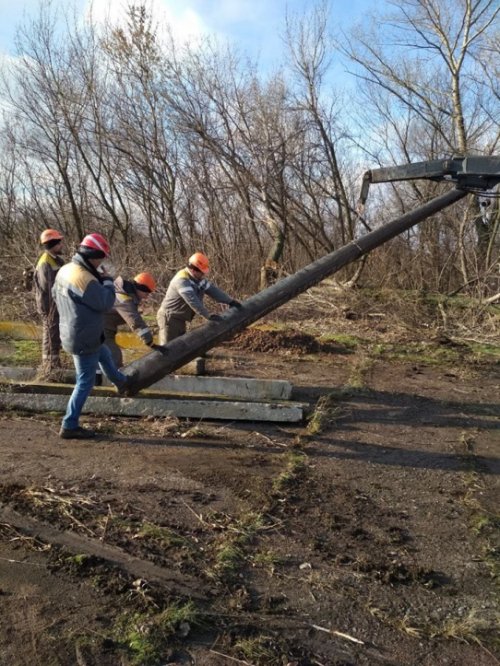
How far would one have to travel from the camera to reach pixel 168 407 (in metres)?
5.91

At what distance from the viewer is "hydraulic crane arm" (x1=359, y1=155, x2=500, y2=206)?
6332 mm

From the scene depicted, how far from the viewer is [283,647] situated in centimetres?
261

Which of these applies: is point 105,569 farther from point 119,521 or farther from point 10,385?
point 10,385

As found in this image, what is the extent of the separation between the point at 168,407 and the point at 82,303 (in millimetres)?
1516

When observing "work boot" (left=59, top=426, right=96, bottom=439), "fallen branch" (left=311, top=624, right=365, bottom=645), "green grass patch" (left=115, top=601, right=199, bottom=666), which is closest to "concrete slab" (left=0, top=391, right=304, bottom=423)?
"work boot" (left=59, top=426, right=96, bottom=439)

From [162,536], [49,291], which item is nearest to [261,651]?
[162,536]

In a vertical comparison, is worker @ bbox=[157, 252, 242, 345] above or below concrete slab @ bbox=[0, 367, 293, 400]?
above

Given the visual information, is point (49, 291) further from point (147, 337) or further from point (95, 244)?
point (95, 244)

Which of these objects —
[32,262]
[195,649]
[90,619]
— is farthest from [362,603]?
[32,262]

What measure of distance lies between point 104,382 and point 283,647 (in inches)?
185

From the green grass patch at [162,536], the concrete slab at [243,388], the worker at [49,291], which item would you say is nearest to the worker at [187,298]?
the concrete slab at [243,388]

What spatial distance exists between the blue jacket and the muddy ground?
956mm

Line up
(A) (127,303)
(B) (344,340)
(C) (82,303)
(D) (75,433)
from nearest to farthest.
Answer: (C) (82,303) → (D) (75,433) → (A) (127,303) → (B) (344,340)

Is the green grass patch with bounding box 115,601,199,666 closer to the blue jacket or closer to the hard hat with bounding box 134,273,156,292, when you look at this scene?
the blue jacket
